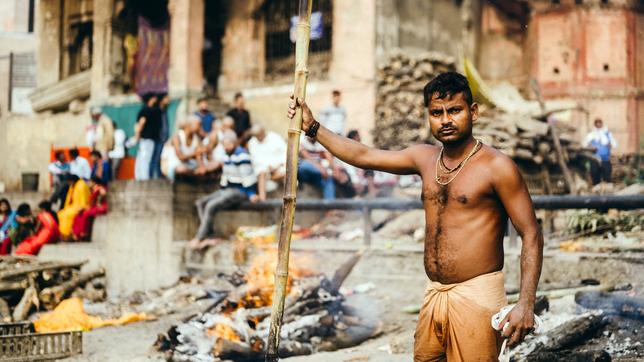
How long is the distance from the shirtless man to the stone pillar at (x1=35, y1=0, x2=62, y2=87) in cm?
2289

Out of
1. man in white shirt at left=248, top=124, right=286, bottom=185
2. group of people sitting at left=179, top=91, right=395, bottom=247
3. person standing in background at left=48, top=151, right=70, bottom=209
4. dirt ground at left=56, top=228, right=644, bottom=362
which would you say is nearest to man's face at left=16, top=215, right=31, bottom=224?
person standing in background at left=48, top=151, right=70, bottom=209

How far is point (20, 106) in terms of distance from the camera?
29062 mm

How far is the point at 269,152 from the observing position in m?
11.1

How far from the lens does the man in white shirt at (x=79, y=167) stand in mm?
15578

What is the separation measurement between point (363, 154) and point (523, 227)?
104 centimetres

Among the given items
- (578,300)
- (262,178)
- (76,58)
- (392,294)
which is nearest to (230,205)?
(262,178)

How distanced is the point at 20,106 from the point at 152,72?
11.0 m

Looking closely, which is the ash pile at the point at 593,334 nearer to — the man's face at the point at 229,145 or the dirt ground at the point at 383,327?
the dirt ground at the point at 383,327

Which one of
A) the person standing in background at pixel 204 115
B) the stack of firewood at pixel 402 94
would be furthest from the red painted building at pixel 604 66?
the person standing in background at pixel 204 115

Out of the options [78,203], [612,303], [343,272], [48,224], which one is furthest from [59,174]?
[612,303]

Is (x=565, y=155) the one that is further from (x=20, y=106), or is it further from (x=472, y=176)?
(x=20, y=106)

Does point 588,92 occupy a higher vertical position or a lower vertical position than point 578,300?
higher

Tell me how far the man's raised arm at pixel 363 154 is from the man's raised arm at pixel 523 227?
22.4 inches

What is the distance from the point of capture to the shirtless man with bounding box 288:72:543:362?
353 centimetres
